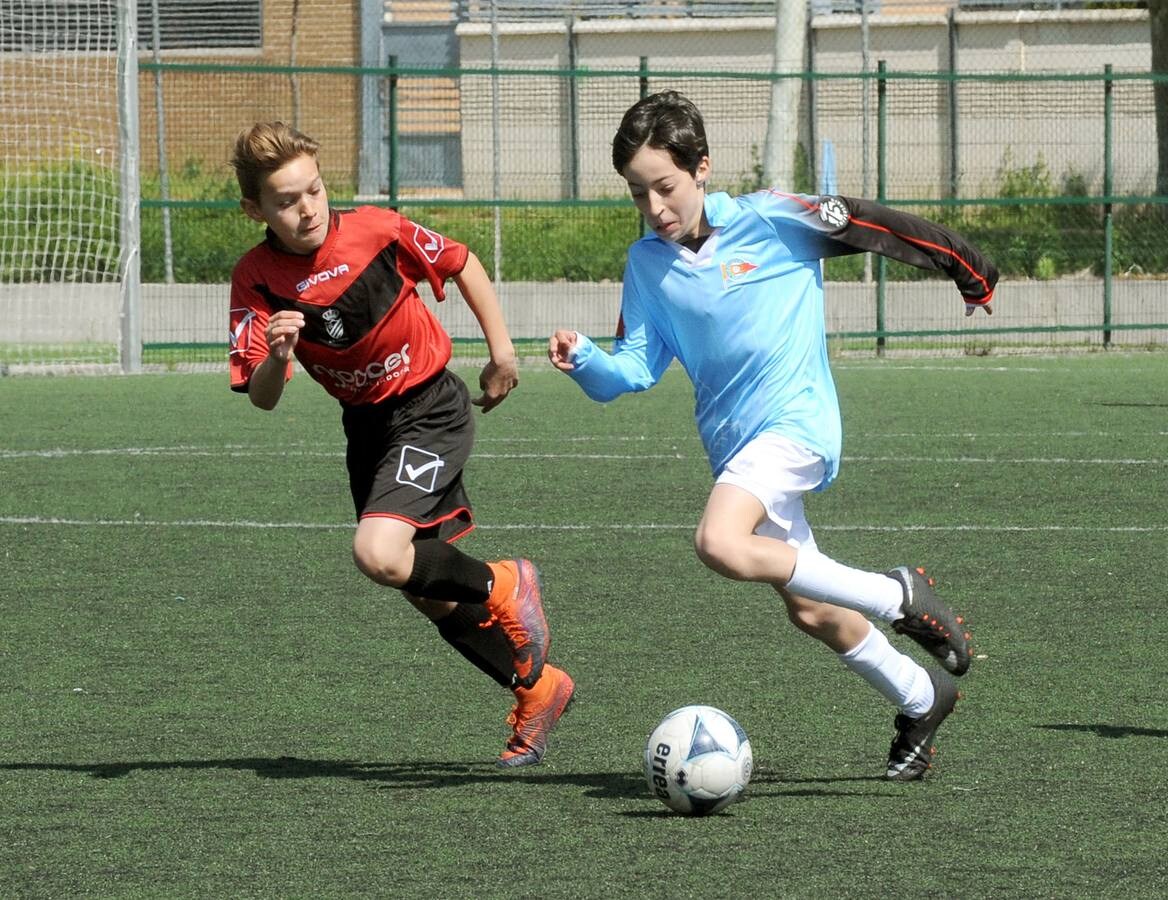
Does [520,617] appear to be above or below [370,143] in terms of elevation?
below

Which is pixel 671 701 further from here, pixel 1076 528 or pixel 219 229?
pixel 219 229

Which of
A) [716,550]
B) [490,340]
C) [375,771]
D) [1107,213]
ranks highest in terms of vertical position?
[1107,213]

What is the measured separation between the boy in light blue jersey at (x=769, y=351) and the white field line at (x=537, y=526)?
358cm

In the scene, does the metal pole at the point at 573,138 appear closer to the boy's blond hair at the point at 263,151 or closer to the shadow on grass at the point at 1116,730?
the boy's blond hair at the point at 263,151

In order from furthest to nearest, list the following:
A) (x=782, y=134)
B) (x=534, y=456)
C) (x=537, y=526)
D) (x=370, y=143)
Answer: (x=370, y=143) < (x=782, y=134) < (x=534, y=456) < (x=537, y=526)

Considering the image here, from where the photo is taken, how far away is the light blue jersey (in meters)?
4.83

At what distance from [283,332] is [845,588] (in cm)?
138

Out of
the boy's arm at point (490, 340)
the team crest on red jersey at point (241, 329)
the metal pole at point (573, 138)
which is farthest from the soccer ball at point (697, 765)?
A: the metal pole at point (573, 138)

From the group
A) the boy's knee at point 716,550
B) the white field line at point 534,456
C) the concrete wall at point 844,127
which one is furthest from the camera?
the concrete wall at point 844,127

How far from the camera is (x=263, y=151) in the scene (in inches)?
190

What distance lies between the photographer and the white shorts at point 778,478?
4.66m

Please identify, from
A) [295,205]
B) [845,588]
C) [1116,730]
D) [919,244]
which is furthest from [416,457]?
[1116,730]

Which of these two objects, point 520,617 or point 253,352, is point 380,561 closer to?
point 520,617

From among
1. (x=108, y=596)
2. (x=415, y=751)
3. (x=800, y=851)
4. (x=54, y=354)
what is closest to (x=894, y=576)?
(x=800, y=851)
